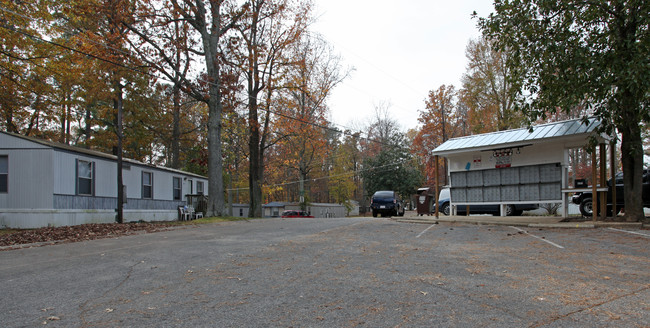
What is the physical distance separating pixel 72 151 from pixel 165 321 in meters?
17.3

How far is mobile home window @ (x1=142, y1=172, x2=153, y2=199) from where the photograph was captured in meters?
24.7

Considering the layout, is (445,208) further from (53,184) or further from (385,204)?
(53,184)

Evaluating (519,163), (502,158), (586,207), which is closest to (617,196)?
(586,207)

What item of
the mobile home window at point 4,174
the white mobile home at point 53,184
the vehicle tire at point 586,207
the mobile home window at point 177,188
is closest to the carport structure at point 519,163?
the vehicle tire at point 586,207

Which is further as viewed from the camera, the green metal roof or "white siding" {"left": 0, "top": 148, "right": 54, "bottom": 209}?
"white siding" {"left": 0, "top": 148, "right": 54, "bottom": 209}

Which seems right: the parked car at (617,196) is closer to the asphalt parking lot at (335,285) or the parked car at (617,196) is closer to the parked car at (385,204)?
the asphalt parking lot at (335,285)

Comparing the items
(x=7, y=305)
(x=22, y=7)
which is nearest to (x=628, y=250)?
(x=7, y=305)

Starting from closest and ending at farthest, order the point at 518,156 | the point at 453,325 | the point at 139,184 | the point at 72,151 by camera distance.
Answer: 1. the point at 453,325
2. the point at 518,156
3. the point at 72,151
4. the point at 139,184

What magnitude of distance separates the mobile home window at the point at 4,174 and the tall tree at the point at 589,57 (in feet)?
59.8

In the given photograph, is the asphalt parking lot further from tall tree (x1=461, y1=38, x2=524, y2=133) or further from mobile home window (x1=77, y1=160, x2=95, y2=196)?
tall tree (x1=461, y1=38, x2=524, y2=133)

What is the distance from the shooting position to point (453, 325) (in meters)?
3.69

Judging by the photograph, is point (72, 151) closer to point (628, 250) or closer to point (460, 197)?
point (460, 197)

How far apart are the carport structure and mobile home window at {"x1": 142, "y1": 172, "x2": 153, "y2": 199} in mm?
16984

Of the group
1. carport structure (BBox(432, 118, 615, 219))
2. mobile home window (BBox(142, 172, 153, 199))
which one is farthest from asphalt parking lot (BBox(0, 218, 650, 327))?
mobile home window (BBox(142, 172, 153, 199))
